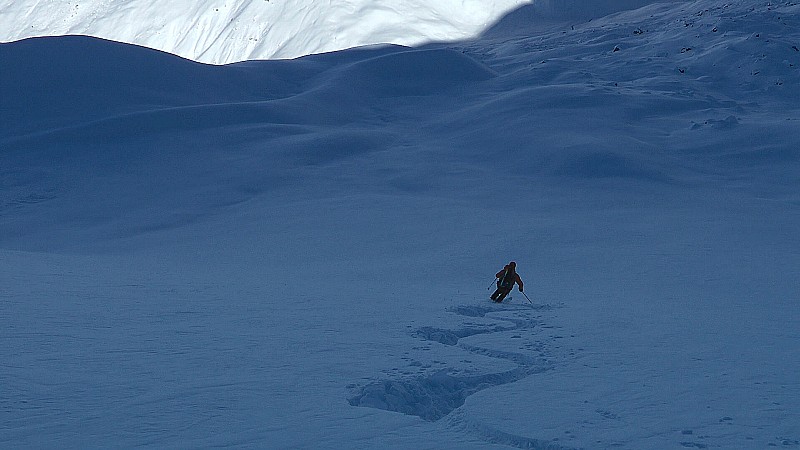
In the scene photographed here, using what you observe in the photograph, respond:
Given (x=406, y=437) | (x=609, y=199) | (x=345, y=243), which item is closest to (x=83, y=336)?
(x=406, y=437)

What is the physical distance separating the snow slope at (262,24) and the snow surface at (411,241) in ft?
26.7

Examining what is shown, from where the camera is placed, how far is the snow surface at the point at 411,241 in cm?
460

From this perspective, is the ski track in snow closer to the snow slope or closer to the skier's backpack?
the skier's backpack

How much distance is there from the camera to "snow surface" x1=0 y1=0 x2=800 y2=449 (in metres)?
4.60

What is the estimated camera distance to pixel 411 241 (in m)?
12.6

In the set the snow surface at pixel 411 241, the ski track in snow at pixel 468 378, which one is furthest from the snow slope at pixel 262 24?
the ski track in snow at pixel 468 378

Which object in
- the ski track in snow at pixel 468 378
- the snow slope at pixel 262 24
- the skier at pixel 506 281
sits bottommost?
the ski track in snow at pixel 468 378

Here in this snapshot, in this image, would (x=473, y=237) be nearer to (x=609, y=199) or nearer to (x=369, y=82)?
(x=609, y=199)

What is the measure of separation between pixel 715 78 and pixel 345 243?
1539 cm

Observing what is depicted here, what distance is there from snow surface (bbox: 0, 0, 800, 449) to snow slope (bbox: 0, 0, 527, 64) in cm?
812

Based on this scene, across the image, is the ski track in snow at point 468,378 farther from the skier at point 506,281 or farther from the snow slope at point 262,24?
the snow slope at point 262,24

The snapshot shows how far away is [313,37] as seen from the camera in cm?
3962

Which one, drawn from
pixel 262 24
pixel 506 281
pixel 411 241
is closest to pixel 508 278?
pixel 506 281

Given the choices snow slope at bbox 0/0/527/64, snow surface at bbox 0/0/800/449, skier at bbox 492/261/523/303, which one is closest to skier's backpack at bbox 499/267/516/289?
skier at bbox 492/261/523/303
